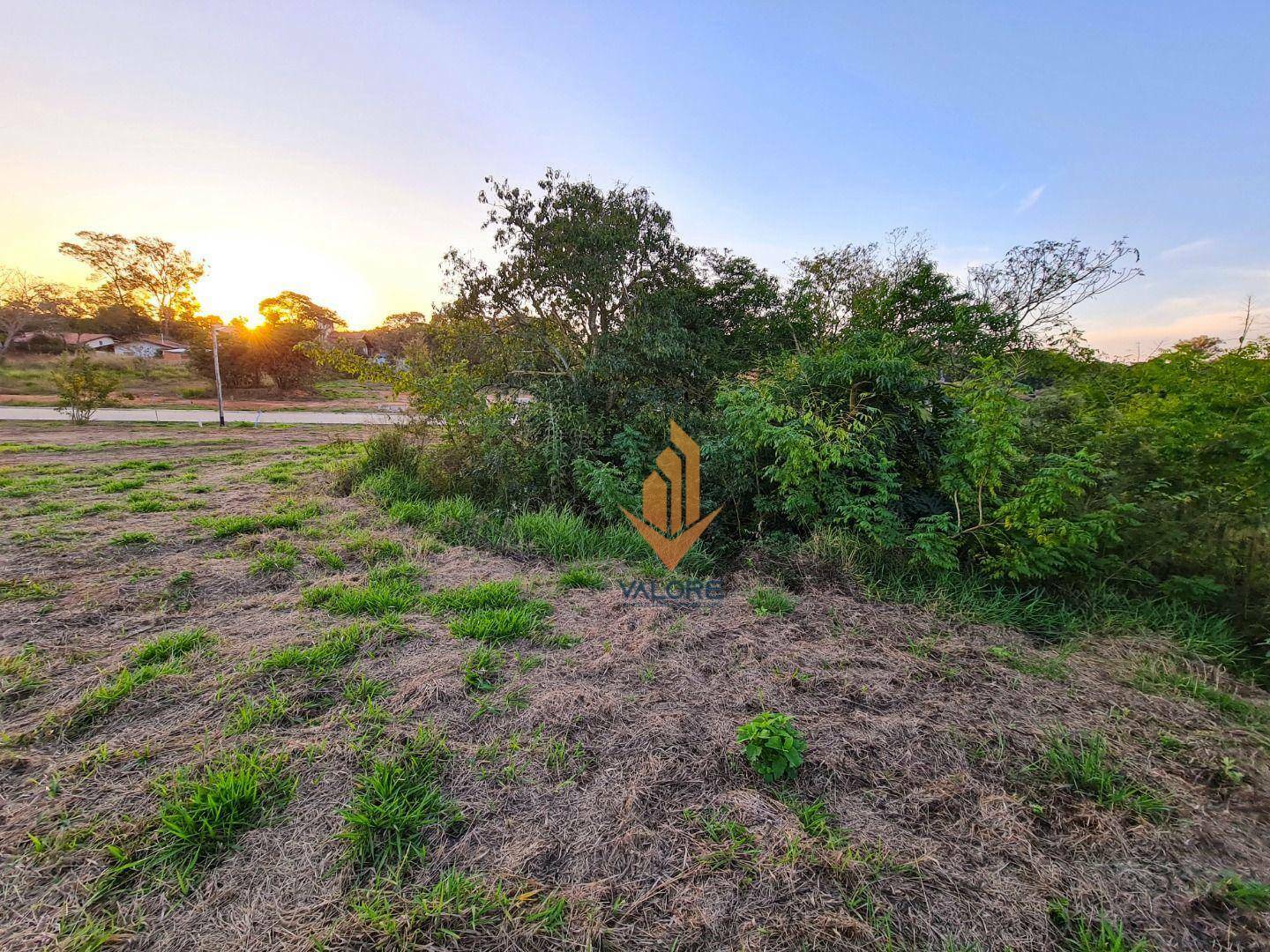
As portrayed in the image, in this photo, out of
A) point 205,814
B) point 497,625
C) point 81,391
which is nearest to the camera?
point 205,814

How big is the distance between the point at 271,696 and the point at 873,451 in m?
4.08

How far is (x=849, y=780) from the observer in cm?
174

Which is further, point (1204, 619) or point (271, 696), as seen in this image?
point (1204, 619)

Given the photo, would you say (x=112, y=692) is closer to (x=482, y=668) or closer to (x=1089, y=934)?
(x=482, y=668)

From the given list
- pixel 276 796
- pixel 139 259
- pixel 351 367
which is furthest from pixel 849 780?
pixel 139 259

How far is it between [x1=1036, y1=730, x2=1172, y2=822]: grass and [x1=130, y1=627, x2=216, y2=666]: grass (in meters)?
4.09

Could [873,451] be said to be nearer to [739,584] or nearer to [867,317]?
[739,584]

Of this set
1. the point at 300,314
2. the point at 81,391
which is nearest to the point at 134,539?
the point at 81,391

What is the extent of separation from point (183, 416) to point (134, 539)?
50.1ft

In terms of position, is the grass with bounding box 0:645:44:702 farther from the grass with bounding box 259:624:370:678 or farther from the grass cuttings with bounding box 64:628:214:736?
the grass with bounding box 259:624:370:678

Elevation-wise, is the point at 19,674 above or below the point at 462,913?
above

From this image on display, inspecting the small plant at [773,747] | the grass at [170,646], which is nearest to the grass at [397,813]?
the small plant at [773,747]

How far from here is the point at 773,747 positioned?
1745 mm

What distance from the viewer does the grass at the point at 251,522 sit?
414 cm
